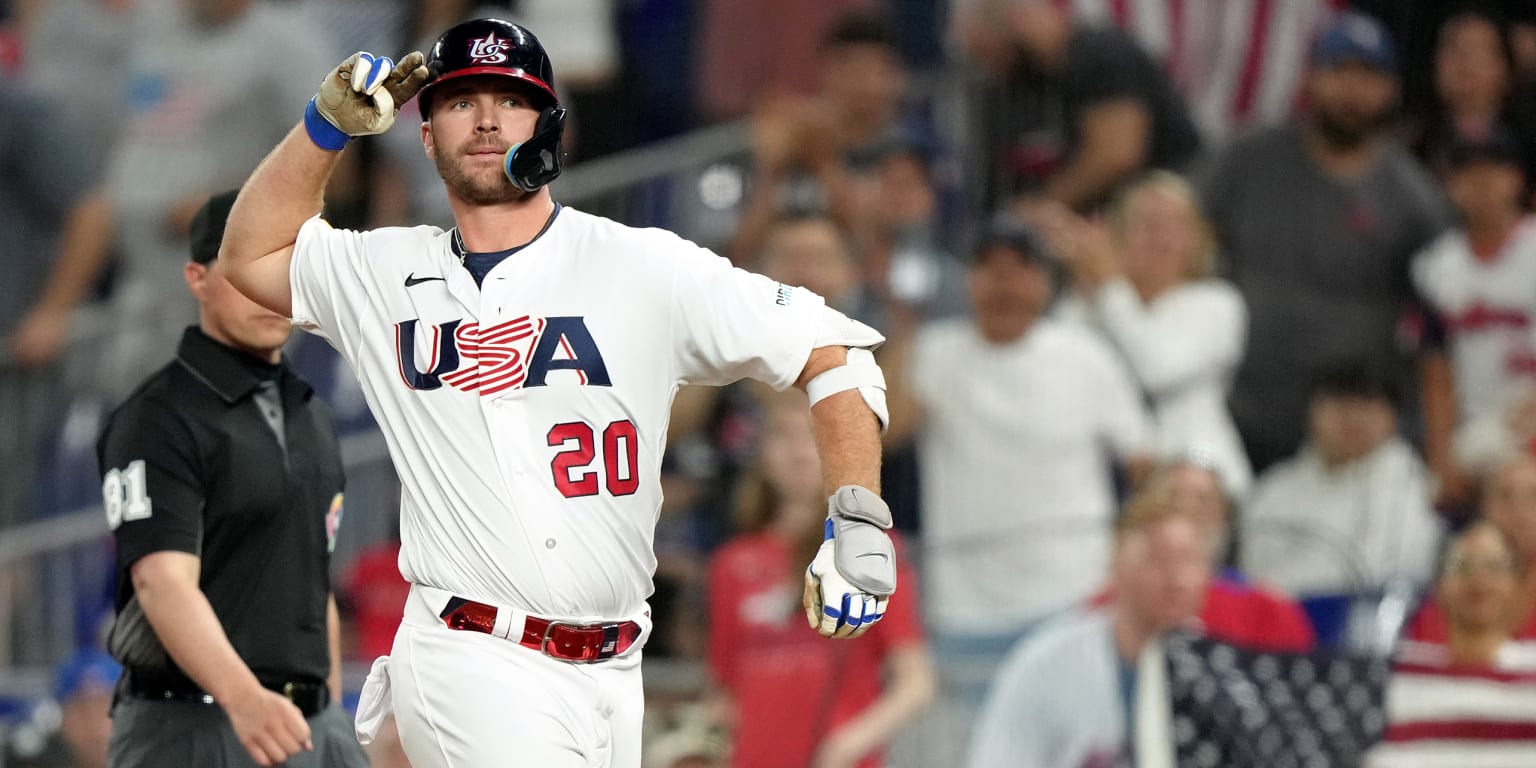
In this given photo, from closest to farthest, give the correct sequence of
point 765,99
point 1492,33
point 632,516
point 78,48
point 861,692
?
point 632,516
point 861,692
point 1492,33
point 765,99
point 78,48

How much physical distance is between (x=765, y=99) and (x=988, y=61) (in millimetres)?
988

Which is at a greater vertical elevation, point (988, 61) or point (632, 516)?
point (988, 61)

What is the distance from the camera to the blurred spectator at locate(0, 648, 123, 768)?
25.7 ft

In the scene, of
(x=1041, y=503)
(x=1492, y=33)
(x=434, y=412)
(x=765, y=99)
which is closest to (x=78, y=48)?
(x=765, y=99)

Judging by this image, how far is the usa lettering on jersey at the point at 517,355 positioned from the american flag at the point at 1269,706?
3234 mm

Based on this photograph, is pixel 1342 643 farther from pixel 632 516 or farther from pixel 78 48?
pixel 78 48

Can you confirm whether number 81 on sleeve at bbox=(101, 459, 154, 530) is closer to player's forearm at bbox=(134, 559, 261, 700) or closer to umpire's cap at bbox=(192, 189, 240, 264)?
player's forearm at bbox=(134, 559, 261, 700)

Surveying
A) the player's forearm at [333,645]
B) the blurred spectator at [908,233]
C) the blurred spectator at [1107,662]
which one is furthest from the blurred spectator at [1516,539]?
the player's forearm at [333,645]

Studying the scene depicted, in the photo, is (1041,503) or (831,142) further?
(831,142)

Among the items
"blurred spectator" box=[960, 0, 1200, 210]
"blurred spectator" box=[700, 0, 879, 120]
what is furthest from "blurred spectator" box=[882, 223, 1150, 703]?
"blurred spectator" box=[700, 0, 879, 120]

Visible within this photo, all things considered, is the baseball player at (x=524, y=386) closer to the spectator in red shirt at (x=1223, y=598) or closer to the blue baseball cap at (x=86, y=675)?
the spectator in red shirt at (x=1223, y=598)

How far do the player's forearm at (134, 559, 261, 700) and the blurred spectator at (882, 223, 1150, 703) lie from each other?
3821 mm

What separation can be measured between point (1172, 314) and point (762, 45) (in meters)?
2.37

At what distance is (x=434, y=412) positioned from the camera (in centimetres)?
425
